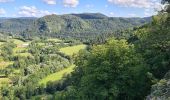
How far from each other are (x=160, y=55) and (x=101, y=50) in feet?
31.2

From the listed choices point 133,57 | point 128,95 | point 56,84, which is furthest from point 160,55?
point 56,84

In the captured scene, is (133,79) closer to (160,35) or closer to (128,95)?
(128,95)

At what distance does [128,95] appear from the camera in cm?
5244

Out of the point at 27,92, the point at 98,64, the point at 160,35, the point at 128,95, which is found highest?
the point at 160,35

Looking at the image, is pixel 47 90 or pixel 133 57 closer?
pixel 133 57

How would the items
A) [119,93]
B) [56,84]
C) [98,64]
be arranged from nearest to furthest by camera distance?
[119,93]
[98,64]
[56,84]

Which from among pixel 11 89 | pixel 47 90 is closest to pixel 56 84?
pixel 47 90

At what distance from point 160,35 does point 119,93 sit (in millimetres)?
13055

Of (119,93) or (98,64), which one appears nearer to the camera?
(119,93)

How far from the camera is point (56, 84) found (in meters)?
164

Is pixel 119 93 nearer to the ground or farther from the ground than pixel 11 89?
farther from the ground

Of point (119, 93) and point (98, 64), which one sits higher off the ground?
point (98, 64)

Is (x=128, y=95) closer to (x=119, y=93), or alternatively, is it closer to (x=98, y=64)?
(x=119, y=93)

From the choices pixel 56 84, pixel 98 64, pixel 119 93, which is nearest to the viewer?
pixel 119 93
